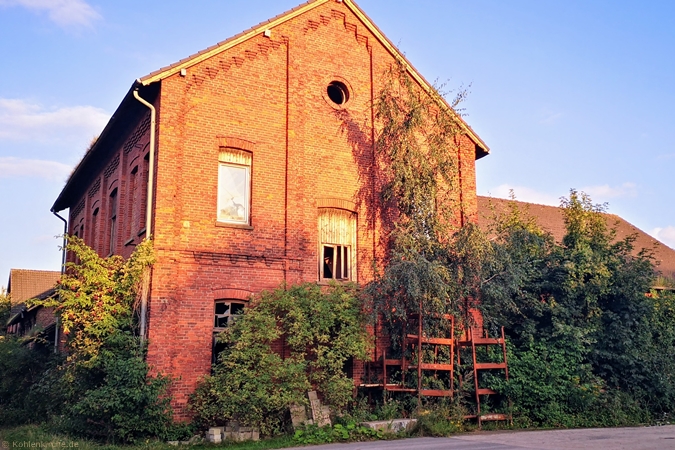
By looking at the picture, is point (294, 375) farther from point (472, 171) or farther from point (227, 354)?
point (472, 171)

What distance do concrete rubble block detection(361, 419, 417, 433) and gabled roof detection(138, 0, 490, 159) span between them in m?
8.25

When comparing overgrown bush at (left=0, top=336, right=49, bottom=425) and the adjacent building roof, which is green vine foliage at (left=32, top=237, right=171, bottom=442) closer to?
overgrown bush at (left=0, top=336, right=49, bottom=425)

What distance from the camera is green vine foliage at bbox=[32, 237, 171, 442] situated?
41.9ft

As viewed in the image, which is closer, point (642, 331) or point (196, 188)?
point (196, 188)

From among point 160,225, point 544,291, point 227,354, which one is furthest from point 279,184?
point 544,291

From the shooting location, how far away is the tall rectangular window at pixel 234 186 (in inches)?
598

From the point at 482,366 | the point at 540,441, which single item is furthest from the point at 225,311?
the point at 540,441

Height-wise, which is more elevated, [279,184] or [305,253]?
→ [279,184]

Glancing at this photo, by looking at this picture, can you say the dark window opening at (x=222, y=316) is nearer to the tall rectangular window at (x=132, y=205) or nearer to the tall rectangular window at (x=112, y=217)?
the tall rectangular window at (x=132, y=205)

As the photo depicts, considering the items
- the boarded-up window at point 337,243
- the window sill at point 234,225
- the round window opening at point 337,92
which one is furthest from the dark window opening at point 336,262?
the round window opening at point 337,92

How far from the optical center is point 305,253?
15.7m

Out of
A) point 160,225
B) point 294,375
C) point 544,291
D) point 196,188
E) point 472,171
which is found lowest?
point 294,375

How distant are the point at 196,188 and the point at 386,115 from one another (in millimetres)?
5345

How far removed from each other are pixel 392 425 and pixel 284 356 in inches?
112
